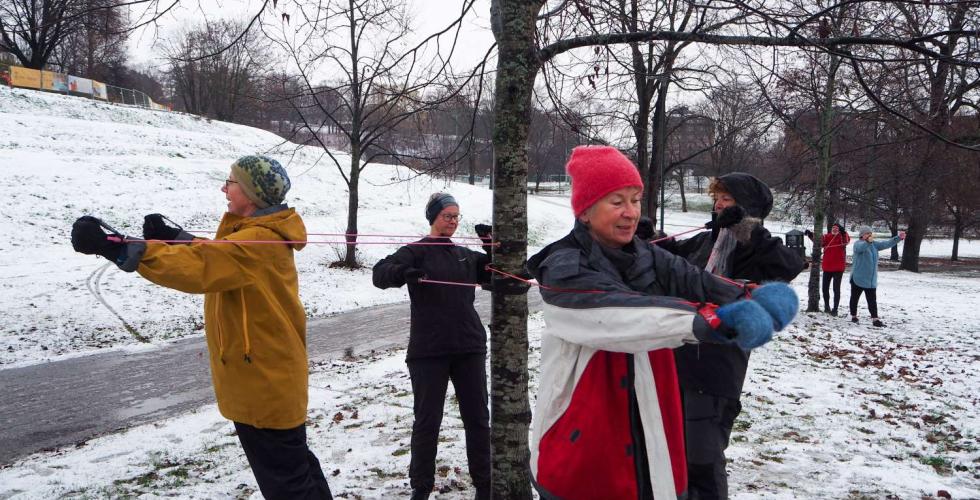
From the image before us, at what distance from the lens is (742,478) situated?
412 cm

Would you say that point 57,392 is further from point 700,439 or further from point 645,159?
point 645,159

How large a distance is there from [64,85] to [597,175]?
46.8 metres

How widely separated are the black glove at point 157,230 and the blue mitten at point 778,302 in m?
2.59

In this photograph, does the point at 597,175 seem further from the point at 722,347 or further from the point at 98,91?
the point at 98,91

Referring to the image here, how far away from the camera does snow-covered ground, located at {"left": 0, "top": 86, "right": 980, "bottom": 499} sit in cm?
420

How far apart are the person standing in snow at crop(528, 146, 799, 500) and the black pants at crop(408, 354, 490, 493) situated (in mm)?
1400

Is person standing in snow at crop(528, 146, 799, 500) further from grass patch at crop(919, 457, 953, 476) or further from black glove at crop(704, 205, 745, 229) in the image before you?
grass patch at crop(919, 457, 953, 476)

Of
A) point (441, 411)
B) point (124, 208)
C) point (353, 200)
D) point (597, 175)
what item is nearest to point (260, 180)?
point (597, 175)

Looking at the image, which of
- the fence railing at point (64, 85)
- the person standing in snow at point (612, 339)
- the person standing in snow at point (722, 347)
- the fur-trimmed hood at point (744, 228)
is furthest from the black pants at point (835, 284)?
the fence railing at point (64, 85)

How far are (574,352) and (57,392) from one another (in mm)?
7443

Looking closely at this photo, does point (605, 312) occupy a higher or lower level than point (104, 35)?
lower

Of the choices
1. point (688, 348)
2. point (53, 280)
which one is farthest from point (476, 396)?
point (53, 280)

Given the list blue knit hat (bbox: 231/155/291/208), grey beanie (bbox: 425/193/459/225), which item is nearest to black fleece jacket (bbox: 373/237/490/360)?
grey beanie (bbox: 425/193/459/225)

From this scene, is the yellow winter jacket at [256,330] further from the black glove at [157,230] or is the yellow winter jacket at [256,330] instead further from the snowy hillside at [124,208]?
the snowy hillside at [124,208]
